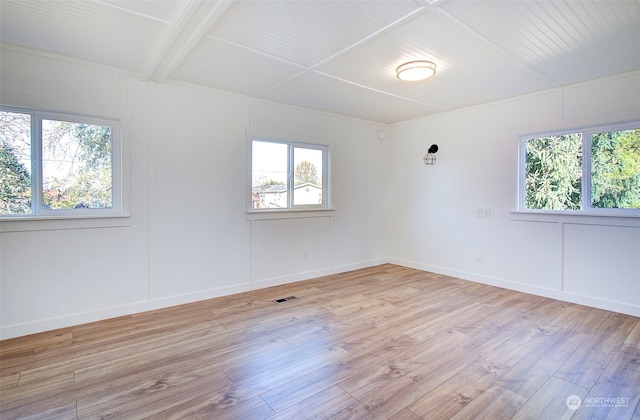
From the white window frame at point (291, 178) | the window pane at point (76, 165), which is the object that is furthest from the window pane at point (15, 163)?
the white window frame at point (291, 178)

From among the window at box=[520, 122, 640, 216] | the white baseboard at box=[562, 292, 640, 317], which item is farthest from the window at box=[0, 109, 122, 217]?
the white baseboard at box=[562, 292, 640, 317]

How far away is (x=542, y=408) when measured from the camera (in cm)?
191

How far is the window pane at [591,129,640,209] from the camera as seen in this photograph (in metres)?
3.34

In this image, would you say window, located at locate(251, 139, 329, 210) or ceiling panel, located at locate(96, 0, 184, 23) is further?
window, located at locate(251, 139, 329, 210)

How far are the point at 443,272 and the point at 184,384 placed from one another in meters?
4.08

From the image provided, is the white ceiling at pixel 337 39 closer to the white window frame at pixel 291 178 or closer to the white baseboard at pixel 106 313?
the white window frame at pixel 291 178

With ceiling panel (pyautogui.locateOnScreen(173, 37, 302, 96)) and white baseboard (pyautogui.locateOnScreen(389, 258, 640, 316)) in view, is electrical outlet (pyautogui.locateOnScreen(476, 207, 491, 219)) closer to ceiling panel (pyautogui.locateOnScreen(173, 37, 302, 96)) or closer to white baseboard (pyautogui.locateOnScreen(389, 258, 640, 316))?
white baseboard (pyautogui.locateOnScreen(389, 258, 640, 316))

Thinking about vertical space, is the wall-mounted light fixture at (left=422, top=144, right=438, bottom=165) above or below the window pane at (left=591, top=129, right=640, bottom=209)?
above

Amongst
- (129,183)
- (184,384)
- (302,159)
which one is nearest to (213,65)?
(129,183)

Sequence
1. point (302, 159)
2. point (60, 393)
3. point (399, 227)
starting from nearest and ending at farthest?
point (60, 393)
point (302, 159)
point (399, 227)

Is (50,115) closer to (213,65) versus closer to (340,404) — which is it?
(213,65)

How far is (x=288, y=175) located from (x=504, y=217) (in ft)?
10.0

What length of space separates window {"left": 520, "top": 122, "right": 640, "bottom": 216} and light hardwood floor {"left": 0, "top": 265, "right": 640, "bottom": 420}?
1.21m

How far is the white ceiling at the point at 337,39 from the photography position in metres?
2.18
